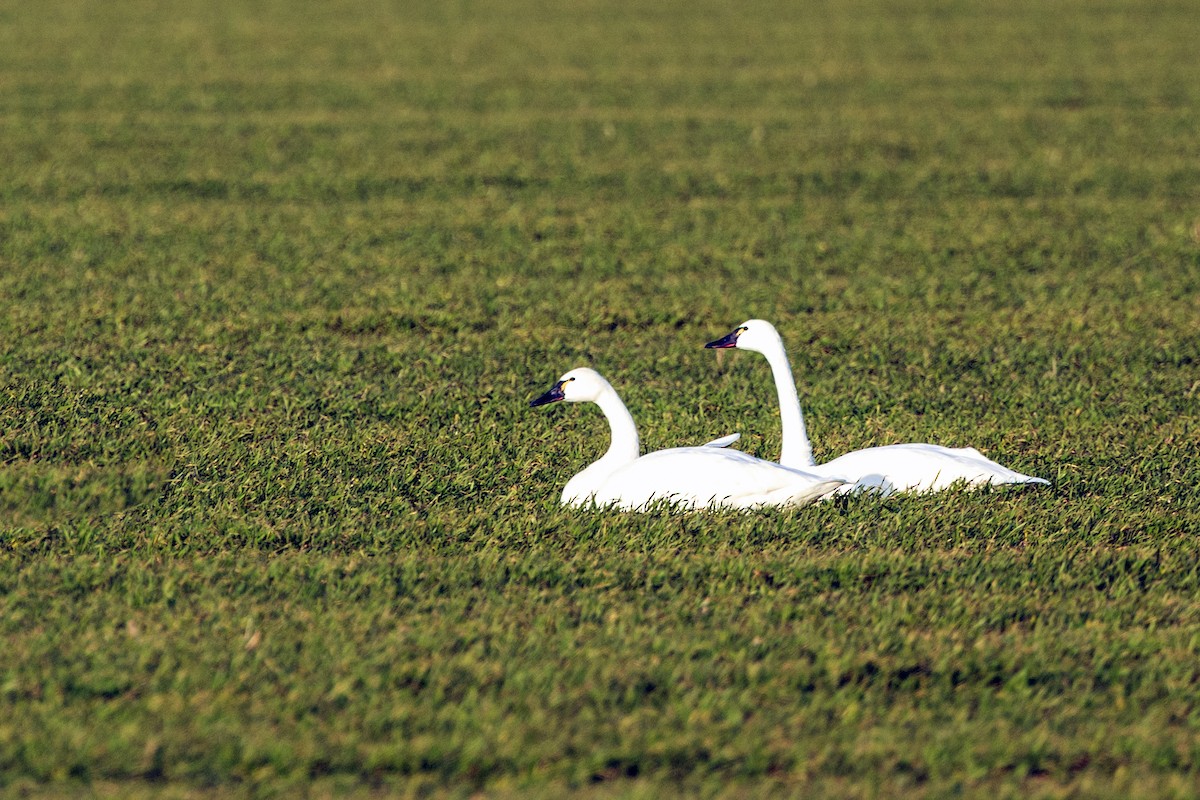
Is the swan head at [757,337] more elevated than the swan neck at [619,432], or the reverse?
the swan head at [757,337]

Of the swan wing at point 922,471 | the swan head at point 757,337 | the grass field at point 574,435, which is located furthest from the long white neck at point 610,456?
the swan wing at point 922,471

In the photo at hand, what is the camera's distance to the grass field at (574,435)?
4773mm

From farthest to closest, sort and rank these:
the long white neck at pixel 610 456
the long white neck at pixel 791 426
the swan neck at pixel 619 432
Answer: the long white neck at pixel 791 426 → the swan neck at pixel 619 432 → the long white neck at pixel 610 456

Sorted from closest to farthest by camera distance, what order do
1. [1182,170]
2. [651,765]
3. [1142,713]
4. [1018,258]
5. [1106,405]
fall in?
[651,765] → [1142,713] → [1106,405] → [1018,258] → [1182,170]

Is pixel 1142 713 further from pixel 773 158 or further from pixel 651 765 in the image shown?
pixel 773 158

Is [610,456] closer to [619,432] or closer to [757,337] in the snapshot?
[619,432]

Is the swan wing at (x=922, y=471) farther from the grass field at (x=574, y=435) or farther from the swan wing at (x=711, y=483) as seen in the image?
the swan wing at (x=711, y=483)

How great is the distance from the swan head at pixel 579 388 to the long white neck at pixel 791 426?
0.79 m

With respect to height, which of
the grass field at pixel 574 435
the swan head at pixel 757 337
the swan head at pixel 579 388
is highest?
the swan head at pixel 757 337

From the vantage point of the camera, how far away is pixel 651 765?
4.63 m

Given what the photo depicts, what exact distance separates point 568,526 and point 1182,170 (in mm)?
10760

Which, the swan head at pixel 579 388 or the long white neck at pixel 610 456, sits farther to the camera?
the swan head at pixel 579 388

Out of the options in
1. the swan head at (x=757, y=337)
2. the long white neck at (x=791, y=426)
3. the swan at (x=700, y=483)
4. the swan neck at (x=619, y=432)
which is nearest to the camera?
the swan at (x=700, y=483)

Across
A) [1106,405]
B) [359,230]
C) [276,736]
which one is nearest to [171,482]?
[276,736]
